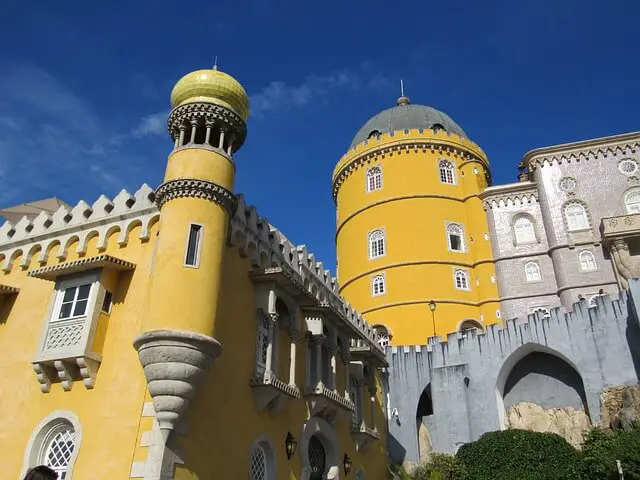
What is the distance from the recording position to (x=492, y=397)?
24.3 meters

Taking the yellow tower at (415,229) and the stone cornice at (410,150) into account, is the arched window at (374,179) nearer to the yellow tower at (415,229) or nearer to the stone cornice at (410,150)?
the yellow tower at (415,229)

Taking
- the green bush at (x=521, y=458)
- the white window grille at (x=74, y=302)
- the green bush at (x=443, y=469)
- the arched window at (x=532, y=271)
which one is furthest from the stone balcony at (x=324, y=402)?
the arched window at (x=532, y=271)

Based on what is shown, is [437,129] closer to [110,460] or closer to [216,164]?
[216,164]

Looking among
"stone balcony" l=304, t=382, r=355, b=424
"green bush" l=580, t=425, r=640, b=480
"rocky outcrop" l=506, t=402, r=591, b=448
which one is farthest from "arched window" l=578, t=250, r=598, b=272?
"stone balcony" l=304, t=382, r=355, b=424

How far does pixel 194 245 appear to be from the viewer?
12938 millimetres

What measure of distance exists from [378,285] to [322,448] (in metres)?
16.5

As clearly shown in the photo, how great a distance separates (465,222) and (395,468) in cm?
1658

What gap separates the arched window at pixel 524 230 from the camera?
3303 centimetres

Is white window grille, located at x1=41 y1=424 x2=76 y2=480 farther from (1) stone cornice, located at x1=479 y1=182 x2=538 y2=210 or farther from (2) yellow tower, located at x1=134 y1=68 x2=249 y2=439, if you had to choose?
(1) stone cornice, located at x1=479 y1=182 x2=538 y2=210

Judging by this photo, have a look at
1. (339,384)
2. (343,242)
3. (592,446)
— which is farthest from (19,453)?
(343,242)

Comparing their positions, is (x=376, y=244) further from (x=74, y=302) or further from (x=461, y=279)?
(x=74, y=302)

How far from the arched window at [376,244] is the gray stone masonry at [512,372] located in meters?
8.48

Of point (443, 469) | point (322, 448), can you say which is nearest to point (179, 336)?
point (322, 448)

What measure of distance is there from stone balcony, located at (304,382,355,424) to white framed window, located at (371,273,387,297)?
50.5 feet
